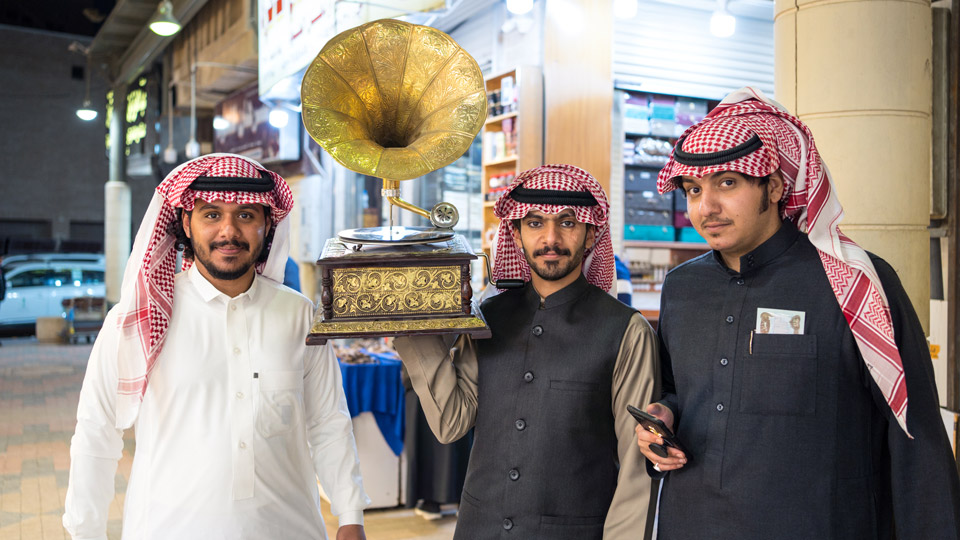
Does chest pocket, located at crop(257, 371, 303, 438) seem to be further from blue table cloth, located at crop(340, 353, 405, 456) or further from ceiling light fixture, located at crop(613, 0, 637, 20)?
ceiling light fixture, located at crop(613, 0, 637, 20)

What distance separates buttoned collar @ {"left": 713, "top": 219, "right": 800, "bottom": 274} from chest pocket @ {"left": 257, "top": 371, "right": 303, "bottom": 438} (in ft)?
3.59

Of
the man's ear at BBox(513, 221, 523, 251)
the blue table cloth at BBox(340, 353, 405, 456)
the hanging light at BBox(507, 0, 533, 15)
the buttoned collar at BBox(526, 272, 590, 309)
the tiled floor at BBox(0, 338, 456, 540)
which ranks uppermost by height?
the hanging light at BBox(507, 0, 533, 15)

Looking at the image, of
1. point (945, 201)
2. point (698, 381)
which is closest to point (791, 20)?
point (945, 201)

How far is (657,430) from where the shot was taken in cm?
156

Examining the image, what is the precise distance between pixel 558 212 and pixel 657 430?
57cm

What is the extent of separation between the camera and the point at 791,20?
2.64 m

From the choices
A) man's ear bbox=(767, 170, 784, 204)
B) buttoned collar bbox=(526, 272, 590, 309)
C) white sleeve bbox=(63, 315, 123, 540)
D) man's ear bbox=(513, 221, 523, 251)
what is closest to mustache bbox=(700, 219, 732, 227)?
man's ear bbox=(767, 170, 784, 204)

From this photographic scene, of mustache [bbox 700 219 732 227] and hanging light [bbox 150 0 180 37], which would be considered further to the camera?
hanging light [bbox 150 0 180 37]

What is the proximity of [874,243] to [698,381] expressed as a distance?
1.17 m

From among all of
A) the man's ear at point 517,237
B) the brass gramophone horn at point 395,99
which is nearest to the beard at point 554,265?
the man's ear at point 517,237

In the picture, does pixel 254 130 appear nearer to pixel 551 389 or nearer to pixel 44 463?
pixel 44 463

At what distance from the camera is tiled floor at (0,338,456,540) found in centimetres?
418

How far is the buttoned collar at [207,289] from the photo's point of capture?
1.84m

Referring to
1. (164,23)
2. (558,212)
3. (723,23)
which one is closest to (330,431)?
(558,212)
